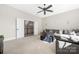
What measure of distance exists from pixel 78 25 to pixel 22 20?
11.8ft

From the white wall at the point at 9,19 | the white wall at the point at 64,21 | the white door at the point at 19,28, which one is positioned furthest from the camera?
the white door at the point at 19,28

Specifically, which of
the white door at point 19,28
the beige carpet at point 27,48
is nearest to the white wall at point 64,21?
the beige carpet at point 27,48

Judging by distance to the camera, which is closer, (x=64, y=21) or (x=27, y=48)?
(x=64, y=21)

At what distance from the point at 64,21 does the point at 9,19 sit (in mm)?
3364

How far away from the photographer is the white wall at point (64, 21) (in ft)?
9.43

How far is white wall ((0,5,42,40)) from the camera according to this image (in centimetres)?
433

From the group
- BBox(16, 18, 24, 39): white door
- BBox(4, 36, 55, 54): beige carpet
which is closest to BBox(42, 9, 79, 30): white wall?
BBox(4, 36, 55, 54): beige carpet

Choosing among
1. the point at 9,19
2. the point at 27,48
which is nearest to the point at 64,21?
the point at 27,48

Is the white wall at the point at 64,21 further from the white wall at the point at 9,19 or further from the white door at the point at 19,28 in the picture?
the white door at the point at 19,28

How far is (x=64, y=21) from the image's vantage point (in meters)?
2.95

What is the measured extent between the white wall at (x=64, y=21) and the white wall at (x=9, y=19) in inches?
40.1

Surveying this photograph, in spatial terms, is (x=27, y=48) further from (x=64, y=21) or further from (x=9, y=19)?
(x=9, y=19)
